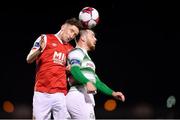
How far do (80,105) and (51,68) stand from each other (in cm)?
75

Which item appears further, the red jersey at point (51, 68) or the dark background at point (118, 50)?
the dark background at point (118, 50)

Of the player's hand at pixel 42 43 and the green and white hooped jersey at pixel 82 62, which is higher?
the player's hand at pixel 42 43

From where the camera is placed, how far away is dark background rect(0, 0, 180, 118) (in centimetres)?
806

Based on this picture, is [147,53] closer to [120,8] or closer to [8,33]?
[120,8]

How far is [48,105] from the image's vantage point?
4492 mm

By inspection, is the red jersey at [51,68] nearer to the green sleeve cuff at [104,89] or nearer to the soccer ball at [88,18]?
the soccer ball at [88,18]

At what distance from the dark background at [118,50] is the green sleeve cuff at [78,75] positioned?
14.0ft

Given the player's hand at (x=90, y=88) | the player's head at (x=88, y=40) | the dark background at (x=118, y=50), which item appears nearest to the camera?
the player's hand at (x=90, y=88)

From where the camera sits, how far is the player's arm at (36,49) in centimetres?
440

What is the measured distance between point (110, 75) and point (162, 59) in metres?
0.90

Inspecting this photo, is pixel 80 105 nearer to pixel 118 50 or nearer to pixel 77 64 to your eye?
pixel 77 64

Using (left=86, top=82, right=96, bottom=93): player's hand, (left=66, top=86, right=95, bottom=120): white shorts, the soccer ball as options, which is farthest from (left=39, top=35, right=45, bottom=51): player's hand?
(left=86, top=82, right=96, bottom=93): player's hand

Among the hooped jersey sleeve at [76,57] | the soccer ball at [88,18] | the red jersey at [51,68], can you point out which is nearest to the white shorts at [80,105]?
the hooped jersey sleeve at [76,57]

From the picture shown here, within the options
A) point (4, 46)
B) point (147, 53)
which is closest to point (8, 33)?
point (4, 46)
